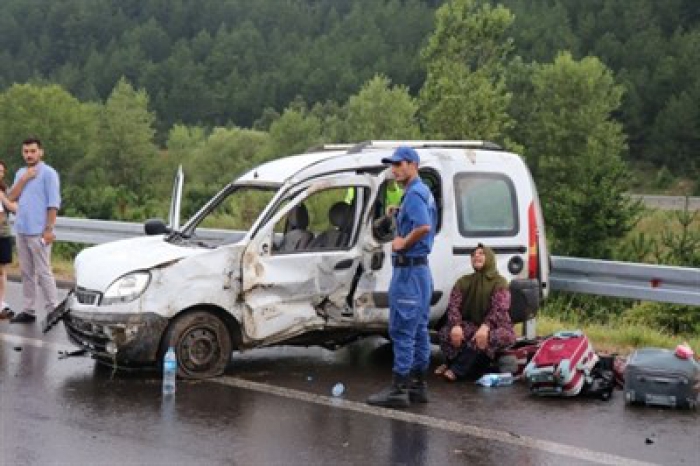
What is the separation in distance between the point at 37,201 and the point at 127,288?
10.2ft

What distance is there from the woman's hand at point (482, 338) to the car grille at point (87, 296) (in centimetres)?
296

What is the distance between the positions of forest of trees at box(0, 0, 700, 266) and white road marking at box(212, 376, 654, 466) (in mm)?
20914

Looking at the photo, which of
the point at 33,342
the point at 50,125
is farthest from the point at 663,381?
the point at 50,125

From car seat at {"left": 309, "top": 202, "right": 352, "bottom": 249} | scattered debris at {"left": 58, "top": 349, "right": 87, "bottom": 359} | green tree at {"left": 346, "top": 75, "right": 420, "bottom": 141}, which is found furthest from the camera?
green tree at {"left": 346, "top": 75, "right": 420, "bottom": 141}

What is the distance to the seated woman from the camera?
9211 millimetres

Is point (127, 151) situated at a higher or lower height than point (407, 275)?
higher

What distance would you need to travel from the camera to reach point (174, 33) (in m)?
170

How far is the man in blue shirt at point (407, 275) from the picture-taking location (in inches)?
321

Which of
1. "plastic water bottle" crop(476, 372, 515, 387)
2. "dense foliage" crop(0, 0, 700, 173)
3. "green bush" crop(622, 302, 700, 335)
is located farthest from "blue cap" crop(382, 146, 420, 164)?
"dense foliage" crop(0, 0, 700, 173)

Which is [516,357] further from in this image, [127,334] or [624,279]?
[127,334]

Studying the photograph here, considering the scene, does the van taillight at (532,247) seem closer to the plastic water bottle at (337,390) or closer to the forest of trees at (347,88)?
the plastic water bottle at (337,390)

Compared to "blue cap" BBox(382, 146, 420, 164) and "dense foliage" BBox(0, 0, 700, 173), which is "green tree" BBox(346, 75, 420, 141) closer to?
"dense foliage" BBox(0, 0, 700, 173)

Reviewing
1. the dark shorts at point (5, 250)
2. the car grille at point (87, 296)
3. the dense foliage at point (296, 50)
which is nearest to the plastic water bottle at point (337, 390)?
the car grille at point (87, 296)

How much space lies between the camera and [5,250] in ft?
40.3
